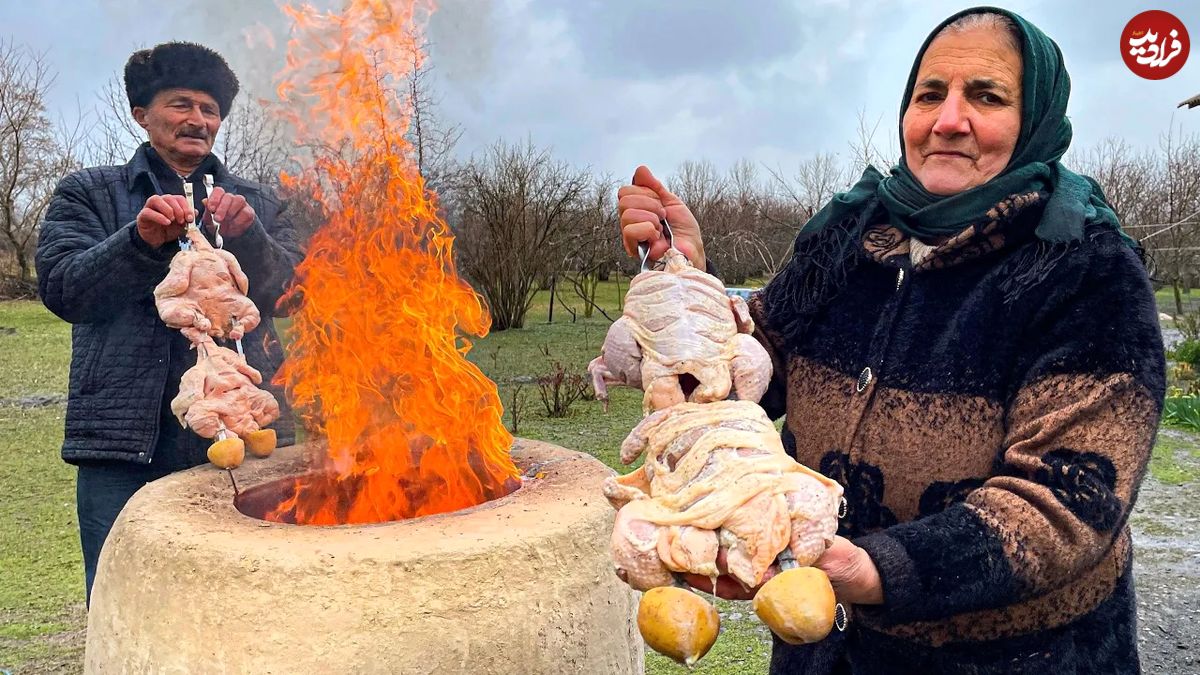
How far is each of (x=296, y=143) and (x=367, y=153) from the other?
41 cm

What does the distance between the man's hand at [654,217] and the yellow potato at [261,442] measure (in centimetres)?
175

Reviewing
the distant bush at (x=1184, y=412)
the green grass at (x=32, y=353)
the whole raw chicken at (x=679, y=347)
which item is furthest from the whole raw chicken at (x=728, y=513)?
the green grass at (x=32, y=353)

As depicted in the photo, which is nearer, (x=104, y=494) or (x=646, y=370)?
(x=646, y=370)

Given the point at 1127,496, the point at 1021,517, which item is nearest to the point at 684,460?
the point at 1021,517

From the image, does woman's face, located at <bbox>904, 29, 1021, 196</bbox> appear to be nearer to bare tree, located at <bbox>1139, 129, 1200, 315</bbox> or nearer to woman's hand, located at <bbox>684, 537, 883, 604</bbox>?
woman's hand, located at <bbox>684, 537, 883, 604</bbox>

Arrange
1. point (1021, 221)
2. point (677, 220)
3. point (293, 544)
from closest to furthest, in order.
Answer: point (1021, 221) < point (677, 220) < point (293, 544)

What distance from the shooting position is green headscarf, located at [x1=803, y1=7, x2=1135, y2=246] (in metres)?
1.58

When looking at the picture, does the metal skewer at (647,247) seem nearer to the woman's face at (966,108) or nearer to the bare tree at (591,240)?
the woman's face at (966,108)

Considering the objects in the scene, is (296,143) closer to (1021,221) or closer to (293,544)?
(293,544)

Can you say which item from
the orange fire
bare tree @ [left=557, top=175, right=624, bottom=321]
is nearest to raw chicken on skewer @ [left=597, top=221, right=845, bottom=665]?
the orange fire

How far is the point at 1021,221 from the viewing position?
1636 millimetres

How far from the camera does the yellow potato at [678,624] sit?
4.09ft

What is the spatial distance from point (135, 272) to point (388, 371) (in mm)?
900

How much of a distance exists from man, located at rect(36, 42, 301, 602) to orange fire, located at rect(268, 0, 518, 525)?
34 cm
